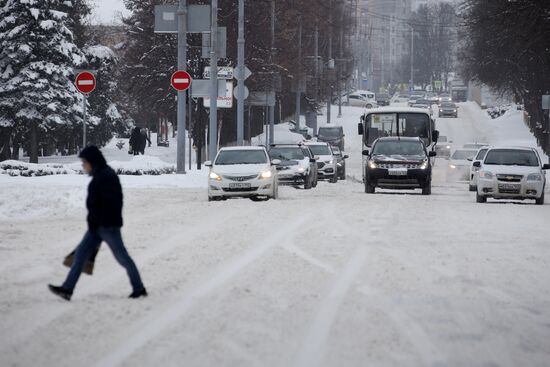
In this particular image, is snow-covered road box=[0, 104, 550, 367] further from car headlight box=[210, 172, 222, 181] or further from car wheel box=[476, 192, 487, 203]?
car wheel box=[476, 192, 487, 203]

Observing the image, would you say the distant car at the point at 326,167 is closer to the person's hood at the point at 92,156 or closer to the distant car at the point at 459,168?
the distant car at the point at 459,168

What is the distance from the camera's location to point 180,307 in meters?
11.5

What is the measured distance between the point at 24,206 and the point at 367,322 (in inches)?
635

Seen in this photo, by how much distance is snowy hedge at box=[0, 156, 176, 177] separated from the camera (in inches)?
1435

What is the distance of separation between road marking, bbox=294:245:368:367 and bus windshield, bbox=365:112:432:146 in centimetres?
2617

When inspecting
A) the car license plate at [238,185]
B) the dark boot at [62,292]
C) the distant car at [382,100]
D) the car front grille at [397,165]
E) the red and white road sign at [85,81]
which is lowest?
the dark boot at [62,292]

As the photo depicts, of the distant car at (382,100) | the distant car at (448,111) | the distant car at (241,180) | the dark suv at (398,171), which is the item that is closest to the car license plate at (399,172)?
the dark suv at (398,171)

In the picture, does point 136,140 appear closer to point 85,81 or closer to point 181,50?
point 181,50

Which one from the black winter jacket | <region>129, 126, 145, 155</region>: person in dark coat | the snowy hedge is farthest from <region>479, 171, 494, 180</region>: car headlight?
<region>129, 126, 145, 155</region>: person in dark coat

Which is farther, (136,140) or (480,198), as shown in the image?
(136,140)

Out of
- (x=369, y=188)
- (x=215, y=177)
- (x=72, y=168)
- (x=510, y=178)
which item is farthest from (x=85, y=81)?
(x=510, y=178)

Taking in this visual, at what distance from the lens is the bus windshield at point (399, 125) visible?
138ft

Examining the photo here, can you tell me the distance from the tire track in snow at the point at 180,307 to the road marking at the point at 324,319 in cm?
118

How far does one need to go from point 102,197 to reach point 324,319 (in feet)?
7.93
